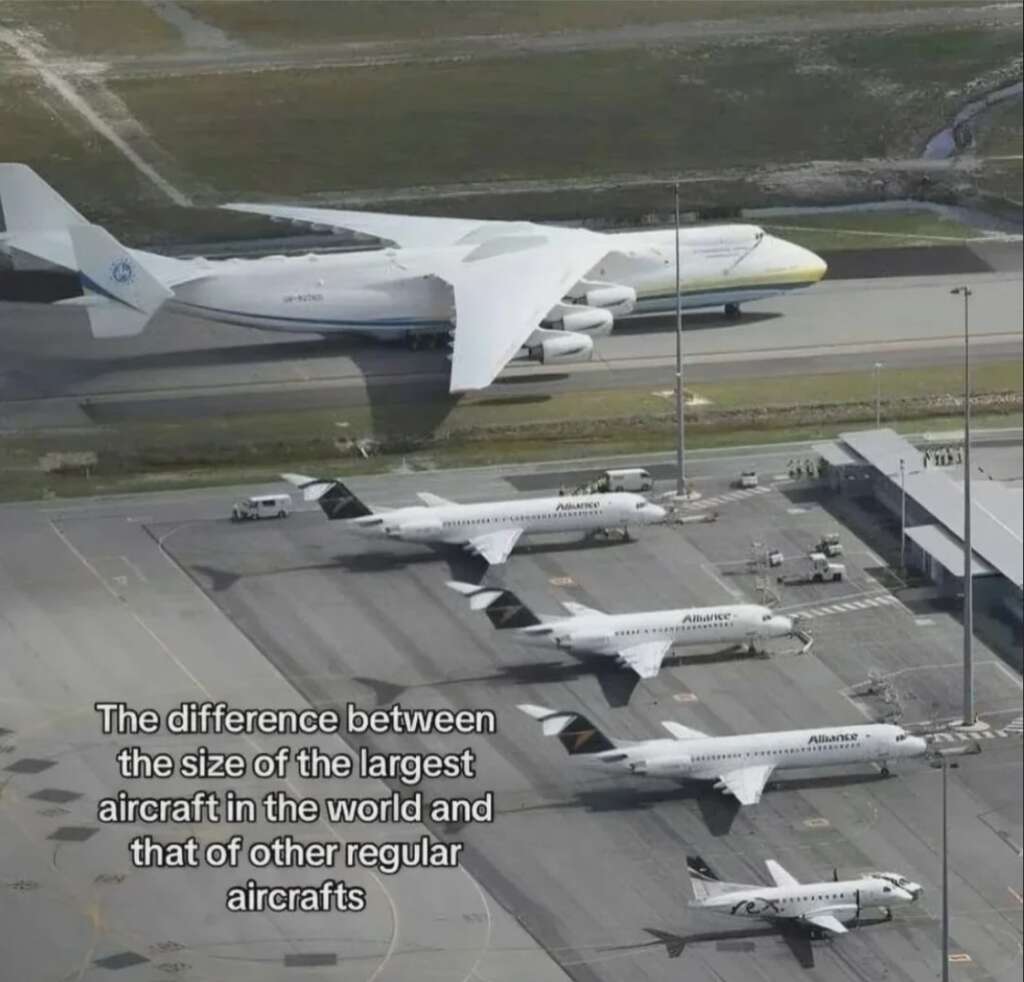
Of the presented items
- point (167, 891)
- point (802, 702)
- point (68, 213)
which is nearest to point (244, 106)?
point (68, 213)

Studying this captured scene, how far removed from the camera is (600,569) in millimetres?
44156

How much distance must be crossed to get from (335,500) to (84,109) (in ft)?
20.5

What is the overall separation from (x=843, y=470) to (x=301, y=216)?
28.5 ft

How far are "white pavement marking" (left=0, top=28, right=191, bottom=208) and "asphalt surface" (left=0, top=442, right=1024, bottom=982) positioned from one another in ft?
13.5

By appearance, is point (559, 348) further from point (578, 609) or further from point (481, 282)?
point (578, 609)

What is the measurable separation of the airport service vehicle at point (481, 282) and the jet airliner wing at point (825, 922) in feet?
48.4

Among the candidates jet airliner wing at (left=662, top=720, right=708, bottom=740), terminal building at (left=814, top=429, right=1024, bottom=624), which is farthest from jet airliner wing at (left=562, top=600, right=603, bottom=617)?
terminal building at (left=814, top=429, right=1024, bottom=624)

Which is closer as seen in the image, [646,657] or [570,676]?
[570,676]

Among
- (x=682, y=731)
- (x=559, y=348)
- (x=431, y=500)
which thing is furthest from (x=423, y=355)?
(x=682, y=731)

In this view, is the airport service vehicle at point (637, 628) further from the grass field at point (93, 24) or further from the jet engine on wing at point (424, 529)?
the grass field at point (93, 24)

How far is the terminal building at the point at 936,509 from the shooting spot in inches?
1670

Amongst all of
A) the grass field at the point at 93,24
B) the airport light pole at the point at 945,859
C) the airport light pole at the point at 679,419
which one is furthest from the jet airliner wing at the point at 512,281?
the airport light pole at the point at 945,859

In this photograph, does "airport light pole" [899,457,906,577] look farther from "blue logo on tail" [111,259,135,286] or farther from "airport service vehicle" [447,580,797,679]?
"blue logo on tail" [111,259,135,286]

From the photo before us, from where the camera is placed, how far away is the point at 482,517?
1751 inches
